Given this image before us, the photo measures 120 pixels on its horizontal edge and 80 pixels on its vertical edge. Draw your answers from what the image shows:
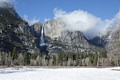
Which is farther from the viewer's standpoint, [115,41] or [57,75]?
[57,75]

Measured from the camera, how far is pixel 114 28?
51.4 metres

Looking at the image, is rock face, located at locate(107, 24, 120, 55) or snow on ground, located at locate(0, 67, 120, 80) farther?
rock face, located at locate(107, 24, 120, 55)

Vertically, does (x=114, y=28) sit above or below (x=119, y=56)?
above

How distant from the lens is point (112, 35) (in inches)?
2050

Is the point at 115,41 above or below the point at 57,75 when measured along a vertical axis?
above

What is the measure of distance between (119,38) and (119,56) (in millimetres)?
3230

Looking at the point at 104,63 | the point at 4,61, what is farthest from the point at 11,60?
the point at 104,63

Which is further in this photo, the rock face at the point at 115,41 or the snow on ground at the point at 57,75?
the rock face at the point at 115,41

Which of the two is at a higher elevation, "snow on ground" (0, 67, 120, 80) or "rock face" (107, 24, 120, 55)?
"rock face" (107, 24, 120, 55)

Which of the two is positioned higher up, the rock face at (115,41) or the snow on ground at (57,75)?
the rock face at (115,41)

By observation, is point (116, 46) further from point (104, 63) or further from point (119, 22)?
point (104, 63)

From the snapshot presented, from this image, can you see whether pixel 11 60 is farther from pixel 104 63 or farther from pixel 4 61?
pixel 104 63

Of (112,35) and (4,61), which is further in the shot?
(4,61)

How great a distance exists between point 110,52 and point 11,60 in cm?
15412
